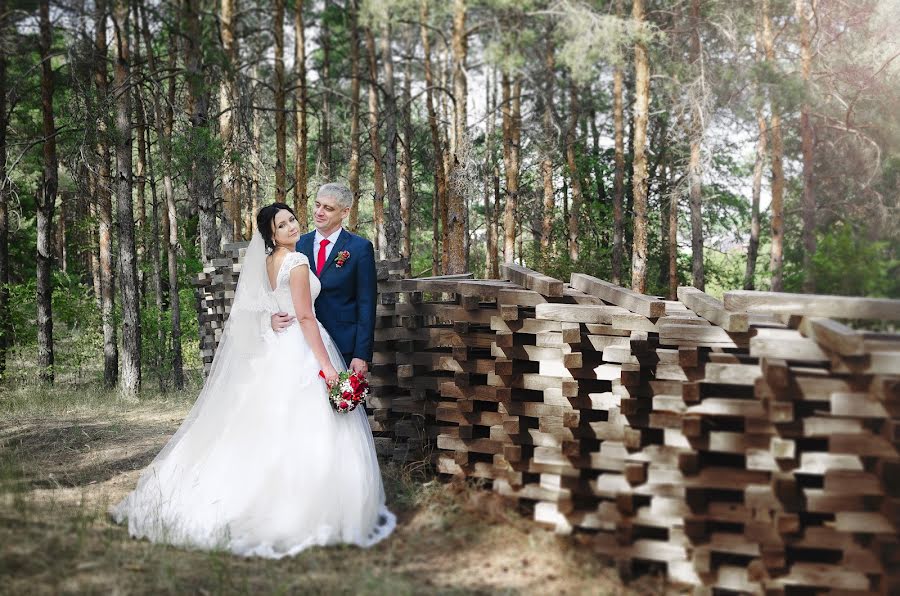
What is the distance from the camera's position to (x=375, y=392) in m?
7.73


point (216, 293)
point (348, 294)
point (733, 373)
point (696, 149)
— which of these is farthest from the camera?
point (696, 149)

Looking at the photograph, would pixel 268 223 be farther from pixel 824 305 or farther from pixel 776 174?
pixel 776 174

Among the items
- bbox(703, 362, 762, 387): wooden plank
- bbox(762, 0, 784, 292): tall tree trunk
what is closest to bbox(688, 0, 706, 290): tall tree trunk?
bbox(762, 0, 784, 292): tall tree trunk

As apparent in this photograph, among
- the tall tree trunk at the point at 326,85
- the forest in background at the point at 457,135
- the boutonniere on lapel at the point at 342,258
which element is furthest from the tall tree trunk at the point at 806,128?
the boutonniere on lapel at the point at 342,258

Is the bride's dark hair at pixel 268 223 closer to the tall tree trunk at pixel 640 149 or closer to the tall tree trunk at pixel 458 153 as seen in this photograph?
the tall tree trunk at pixel 458 153

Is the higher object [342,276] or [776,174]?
[776,174]

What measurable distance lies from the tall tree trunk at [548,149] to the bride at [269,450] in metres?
14.2

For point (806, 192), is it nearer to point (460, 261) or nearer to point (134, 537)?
point (460, 261)

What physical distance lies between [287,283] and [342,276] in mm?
495

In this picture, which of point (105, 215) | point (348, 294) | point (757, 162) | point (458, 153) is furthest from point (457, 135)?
point (348, 294)

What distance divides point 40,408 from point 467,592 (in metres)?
8.94

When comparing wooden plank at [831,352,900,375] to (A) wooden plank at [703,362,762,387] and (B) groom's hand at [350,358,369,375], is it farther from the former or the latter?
(B) groom's hand at [350,358,369,375]

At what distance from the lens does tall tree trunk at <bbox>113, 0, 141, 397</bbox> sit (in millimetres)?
12844

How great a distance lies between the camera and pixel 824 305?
4852 mm
